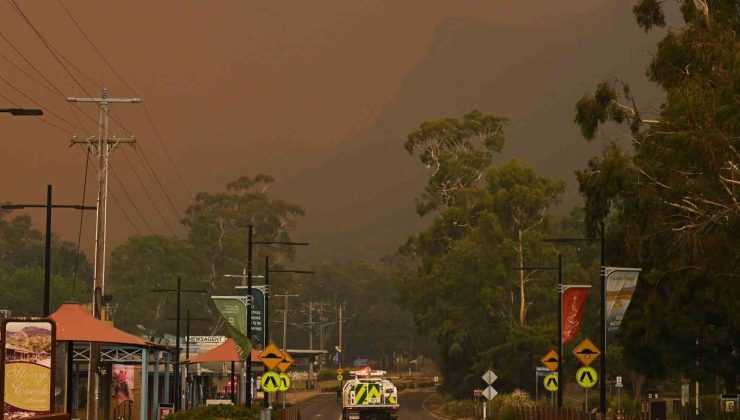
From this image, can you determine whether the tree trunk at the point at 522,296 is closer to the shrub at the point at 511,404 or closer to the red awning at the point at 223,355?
the shrub at the point at 511,404

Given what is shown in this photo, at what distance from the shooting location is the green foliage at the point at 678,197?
151 feet

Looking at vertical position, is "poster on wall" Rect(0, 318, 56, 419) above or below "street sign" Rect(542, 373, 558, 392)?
above

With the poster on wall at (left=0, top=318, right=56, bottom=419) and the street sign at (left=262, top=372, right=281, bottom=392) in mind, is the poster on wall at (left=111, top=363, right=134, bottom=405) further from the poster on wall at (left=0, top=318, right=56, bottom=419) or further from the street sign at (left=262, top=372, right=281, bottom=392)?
the poster on wall at (left=0, top=318, right=56, bottom=419)

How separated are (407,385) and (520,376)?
5876 centimetres

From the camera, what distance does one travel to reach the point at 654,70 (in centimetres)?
5712

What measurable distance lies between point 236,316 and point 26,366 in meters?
27.7

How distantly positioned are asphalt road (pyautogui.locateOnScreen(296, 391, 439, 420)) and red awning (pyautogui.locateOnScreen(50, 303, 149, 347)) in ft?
155

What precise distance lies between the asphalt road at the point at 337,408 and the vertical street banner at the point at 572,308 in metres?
36.0

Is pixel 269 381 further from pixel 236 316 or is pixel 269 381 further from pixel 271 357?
pixel 236 316

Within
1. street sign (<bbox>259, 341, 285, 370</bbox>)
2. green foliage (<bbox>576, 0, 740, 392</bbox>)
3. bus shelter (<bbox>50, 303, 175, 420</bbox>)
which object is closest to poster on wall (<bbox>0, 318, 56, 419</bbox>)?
bus shelter (<bbox>50, 303, 175, 420</bbox>)

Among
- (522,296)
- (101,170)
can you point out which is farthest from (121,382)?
(522,296)

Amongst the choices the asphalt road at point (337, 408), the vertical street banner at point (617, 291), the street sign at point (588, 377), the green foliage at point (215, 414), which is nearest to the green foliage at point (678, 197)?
the vertical street banner at point (617, 291)

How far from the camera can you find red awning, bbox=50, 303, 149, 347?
3988cm

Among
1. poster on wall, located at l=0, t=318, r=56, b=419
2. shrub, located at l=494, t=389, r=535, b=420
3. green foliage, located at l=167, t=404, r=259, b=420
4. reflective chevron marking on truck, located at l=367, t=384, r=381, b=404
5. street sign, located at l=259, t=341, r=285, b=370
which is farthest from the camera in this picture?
shrub, located at l=494, t=389, r=535, b=420
